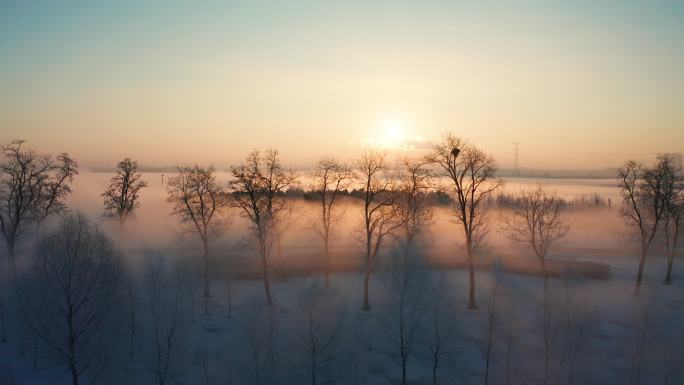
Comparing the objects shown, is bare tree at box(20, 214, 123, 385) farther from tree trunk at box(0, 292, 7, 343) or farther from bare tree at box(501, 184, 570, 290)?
bare tree at box(501, 184, 570, 290)

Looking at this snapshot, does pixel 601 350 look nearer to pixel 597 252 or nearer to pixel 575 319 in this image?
pixel 575 319

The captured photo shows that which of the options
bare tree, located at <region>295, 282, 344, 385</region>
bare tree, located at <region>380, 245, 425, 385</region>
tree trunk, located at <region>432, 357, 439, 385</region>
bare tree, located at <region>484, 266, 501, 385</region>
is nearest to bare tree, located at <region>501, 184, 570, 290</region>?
bare tree, located at <region>484, 266, 501, 385</region>

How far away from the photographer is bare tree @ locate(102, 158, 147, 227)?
129 ft

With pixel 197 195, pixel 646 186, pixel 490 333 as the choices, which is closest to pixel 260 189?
pixel 197 195

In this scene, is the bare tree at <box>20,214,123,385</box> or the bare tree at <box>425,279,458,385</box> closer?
the bare tree at <box>20,214,123,385</box>

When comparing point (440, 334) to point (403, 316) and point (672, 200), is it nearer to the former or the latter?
point (403, 316)

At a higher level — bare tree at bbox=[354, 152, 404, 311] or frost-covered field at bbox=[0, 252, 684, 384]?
bare tree at bbox=[354, 152, 404, 311]

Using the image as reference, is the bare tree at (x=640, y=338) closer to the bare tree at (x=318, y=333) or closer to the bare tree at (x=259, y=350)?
the bare tree at (x=318, y=333)

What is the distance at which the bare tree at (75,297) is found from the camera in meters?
21.0

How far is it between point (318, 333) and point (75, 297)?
41.5 ft

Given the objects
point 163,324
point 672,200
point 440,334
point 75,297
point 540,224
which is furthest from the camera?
point 672,200

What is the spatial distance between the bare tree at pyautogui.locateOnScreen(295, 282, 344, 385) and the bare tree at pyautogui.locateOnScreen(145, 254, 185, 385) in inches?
277

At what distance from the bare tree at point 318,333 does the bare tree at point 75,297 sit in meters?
10.8

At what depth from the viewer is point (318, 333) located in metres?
25.6
